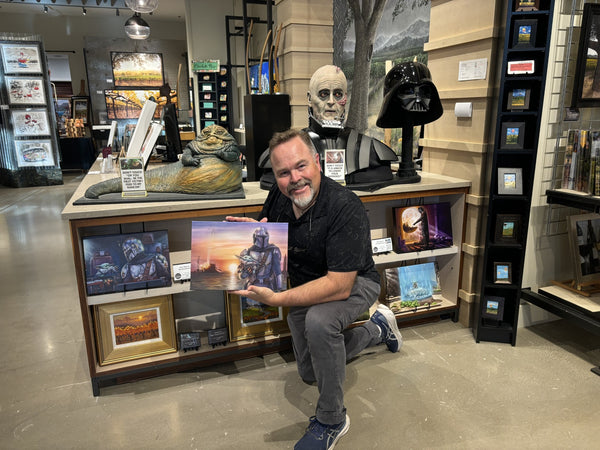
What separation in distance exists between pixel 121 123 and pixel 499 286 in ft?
40.8

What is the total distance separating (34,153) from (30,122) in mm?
544

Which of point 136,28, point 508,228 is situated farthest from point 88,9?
point 508,228

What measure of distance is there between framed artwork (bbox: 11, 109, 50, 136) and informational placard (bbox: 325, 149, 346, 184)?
7.29 m

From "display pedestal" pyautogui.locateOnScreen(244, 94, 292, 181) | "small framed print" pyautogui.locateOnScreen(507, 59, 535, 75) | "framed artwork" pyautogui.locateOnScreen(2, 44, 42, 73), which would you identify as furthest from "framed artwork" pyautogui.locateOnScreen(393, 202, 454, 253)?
"framed artwork" pyautogui.locateOnScreen(2, 44, 42, 73)

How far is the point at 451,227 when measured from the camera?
2787 mm

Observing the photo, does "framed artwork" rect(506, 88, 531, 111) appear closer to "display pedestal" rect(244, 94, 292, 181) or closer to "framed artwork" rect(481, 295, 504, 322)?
"framed artwork" rect(481, 295, 504, 322)

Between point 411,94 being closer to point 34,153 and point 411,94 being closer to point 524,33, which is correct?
point 524,33

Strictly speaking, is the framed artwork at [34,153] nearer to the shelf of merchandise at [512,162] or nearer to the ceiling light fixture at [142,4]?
the ceiling light fixture at [142,4]

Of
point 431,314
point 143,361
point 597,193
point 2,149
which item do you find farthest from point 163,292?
point 2,149

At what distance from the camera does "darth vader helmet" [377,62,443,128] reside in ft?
8.18

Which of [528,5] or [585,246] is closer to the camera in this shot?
[528,5]

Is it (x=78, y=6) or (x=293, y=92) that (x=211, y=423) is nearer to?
(x=293, y=92)

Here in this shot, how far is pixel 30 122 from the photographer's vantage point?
7.79 m

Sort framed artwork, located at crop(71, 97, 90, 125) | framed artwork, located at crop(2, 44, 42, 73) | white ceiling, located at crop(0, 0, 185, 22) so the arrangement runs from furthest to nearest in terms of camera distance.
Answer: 1. framed artwork, located at crop(71, 97, 90, 125)
2. white ceiling, located at crop(0, 0, 185, 22)
3. framed artwork, located at crop(2, 44, 42, 73)
